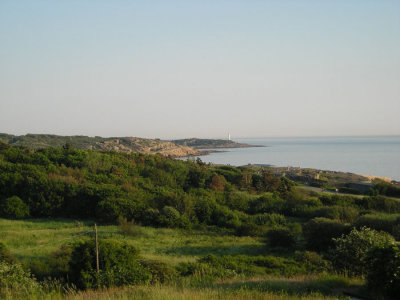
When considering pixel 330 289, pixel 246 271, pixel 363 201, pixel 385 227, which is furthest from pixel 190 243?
pixel 363 201

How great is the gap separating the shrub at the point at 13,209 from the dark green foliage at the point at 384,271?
Result: 27558mm

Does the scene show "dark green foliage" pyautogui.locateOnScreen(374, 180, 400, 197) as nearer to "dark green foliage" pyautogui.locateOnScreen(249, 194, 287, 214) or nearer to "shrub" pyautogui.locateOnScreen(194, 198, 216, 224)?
"dark green foliage" pyautogui.locateOnScreen(249, 194, 287, 214)

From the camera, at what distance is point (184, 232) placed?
25.2 m

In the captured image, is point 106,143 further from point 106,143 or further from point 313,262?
point 313,262

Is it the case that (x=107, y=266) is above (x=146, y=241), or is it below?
above

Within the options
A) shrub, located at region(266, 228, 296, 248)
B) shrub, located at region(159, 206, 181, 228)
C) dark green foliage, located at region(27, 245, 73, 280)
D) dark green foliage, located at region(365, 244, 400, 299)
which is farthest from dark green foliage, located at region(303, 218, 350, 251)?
dark green foliage, located at region(27, 245, 73, 280)

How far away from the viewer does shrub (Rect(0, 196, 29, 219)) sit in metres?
28.6

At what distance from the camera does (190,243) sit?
21359mm

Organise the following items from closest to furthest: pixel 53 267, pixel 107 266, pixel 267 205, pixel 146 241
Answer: pixel 107 266
pixel 53 267
pixel 146 241
pixel 267 205

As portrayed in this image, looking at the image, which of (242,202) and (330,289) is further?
(242,202)

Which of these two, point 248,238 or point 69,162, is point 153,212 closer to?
point 248,238

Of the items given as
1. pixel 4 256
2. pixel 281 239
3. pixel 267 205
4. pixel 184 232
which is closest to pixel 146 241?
pixel 184 232

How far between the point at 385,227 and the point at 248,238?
796 centimetres

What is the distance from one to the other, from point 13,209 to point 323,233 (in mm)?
23122
